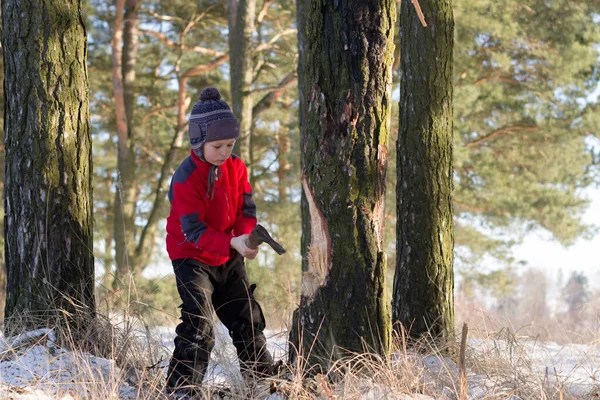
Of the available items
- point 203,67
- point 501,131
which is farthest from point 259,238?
point 203,67

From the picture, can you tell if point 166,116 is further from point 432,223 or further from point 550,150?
point 432,223

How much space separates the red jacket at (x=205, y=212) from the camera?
3324mm

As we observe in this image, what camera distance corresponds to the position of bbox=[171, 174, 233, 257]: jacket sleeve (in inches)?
130

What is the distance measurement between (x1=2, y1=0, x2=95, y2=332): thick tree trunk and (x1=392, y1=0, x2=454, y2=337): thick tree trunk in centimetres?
215

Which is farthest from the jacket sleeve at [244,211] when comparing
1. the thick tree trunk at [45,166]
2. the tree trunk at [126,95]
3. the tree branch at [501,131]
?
the tree branch at [501,131]

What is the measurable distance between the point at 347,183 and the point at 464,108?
8737mm

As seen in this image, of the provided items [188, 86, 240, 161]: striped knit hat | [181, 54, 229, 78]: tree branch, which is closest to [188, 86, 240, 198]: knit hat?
[188, 86, 240, 161]: striped knit hat

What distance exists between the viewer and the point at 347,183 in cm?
330

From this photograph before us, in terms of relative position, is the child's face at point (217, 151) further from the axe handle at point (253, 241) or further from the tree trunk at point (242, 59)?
the tree trunk at point (242, 59)

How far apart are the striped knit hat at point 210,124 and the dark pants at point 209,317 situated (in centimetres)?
61

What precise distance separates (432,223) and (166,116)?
13039 millimetres

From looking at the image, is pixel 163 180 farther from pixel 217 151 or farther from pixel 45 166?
pixel 217 151

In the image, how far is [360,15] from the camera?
336 centimetres

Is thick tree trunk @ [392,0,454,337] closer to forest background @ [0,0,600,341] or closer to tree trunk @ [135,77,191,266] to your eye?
forest background @ [0,0,600,341]
